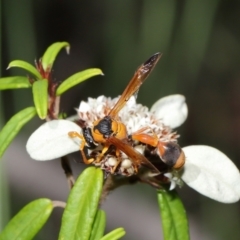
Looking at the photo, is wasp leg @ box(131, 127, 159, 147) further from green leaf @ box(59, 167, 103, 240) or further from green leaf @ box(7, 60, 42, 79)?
green leaf @ box(7, 60, 42, 79)

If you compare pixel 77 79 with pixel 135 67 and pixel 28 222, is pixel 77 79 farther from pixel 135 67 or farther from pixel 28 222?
pixel 135 67

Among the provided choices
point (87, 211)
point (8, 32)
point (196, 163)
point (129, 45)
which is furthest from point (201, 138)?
point (87, 211)

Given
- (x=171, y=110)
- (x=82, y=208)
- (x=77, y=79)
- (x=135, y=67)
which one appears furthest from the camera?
(x=135, y=67)

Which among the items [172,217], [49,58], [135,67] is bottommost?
[135,67]

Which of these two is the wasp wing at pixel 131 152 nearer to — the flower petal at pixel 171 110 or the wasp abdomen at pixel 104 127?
the wasp abdomen at pixel 104 127

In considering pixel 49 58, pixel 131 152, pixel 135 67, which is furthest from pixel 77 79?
pixel 135 67

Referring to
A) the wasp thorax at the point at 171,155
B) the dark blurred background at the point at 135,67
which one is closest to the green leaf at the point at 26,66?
the wasp thorax at the point at 171,155

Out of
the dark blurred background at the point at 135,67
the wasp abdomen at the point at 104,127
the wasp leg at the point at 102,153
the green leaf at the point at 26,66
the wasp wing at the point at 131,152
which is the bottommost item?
the dark blurred background at the point at 135,67
